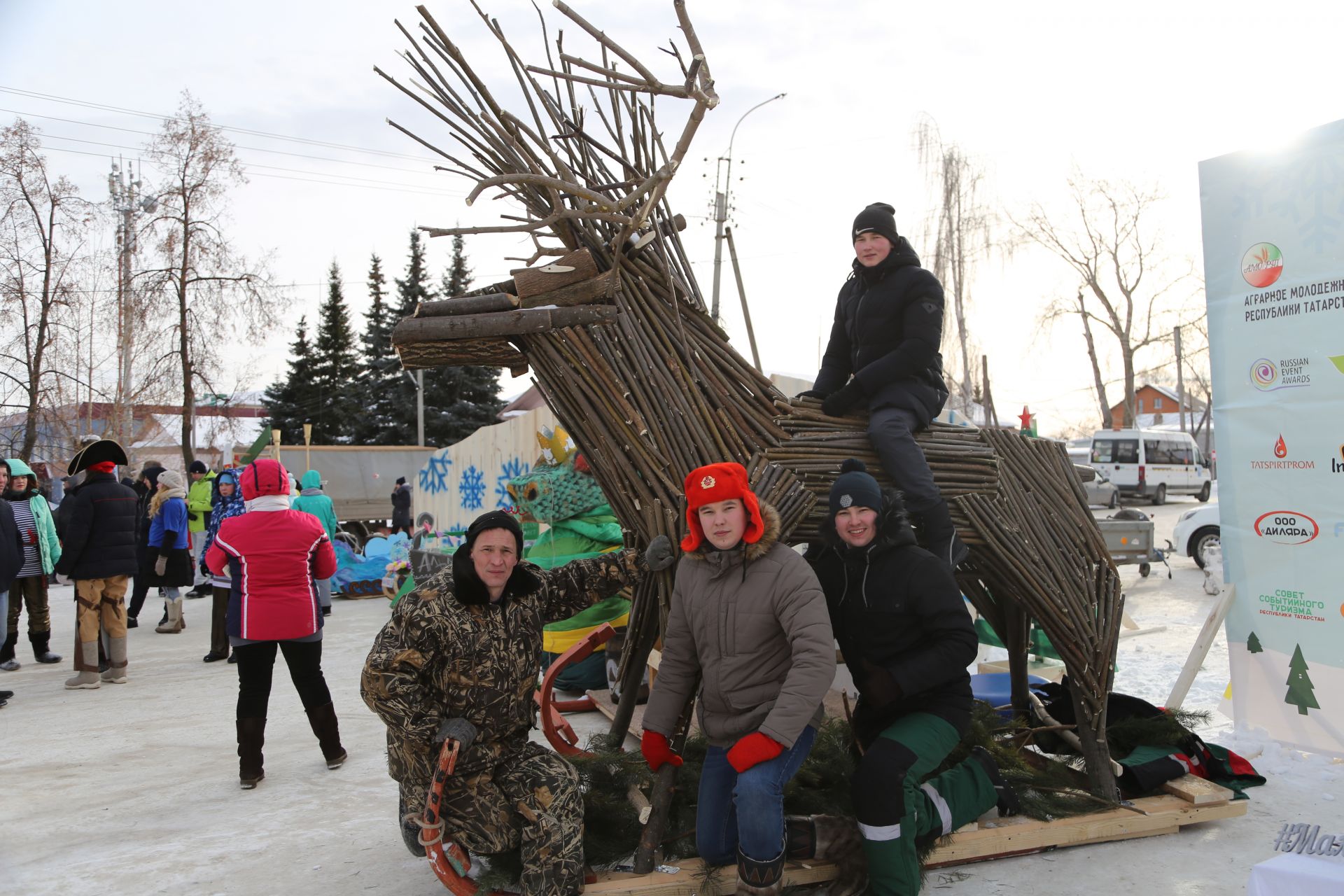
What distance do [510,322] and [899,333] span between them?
1457mm

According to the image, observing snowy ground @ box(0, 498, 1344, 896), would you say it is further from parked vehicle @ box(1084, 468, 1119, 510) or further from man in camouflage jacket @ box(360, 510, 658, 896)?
parked vehicle @ box(1084, 468, 1119, 510)

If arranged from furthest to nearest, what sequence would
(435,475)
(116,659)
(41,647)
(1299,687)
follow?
(435,475)
(41,647)
(116,659)
(1299,687)

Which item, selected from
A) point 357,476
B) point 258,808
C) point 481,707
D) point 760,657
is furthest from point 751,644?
point 357,476

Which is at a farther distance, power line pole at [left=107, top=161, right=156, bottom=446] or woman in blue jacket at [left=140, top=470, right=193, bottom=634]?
power line pole at [left=107, top=161, right=156, bottom=446]

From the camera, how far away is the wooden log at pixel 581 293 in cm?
330

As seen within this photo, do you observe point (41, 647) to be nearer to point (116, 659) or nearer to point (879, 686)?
point (116, 659)

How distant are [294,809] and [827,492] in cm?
252

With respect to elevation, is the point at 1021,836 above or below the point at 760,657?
below

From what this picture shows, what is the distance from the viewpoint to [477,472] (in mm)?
11203

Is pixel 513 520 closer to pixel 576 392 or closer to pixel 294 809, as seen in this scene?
pixel 576 392

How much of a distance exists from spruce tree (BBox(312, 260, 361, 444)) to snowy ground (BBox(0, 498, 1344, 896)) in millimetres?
20671

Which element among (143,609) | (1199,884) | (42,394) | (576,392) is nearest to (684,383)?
(576,392)

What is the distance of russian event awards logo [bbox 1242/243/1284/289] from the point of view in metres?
4.32

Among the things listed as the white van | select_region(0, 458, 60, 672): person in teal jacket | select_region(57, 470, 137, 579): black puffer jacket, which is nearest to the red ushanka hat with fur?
select_region(57, 470, 137, 579): black puffer jacket
